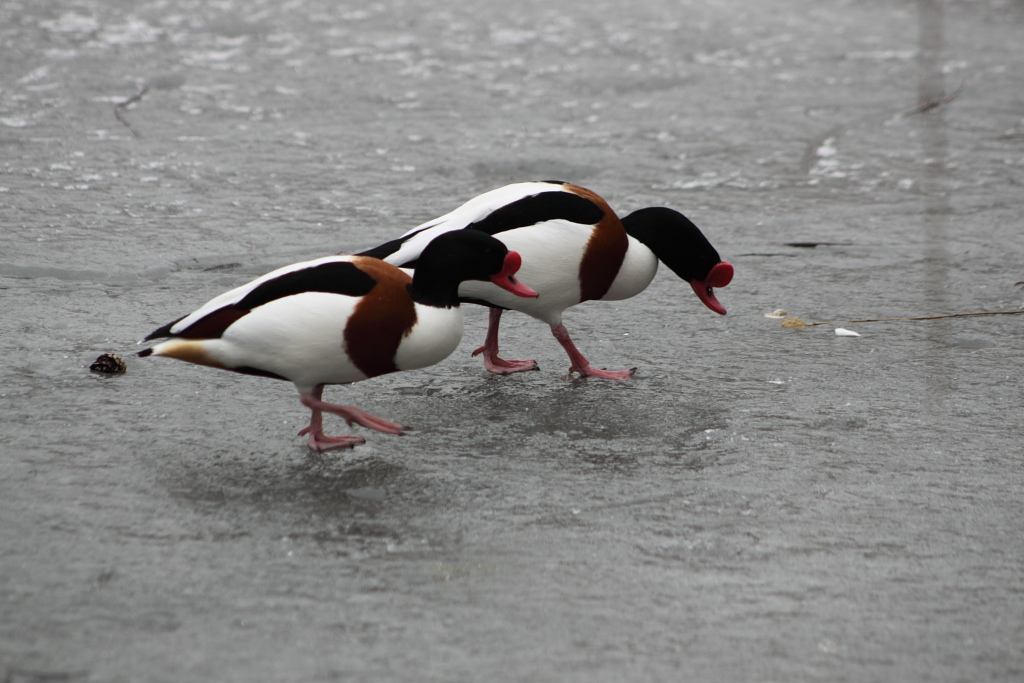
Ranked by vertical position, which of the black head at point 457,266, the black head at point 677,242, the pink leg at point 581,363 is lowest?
the pink leg at point 581,363

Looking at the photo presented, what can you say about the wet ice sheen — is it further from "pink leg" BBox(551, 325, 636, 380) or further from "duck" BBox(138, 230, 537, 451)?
"duck" BBox(138, 230, 537, 451)

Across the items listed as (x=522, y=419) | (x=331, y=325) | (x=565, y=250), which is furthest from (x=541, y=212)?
(x=331, y=325)

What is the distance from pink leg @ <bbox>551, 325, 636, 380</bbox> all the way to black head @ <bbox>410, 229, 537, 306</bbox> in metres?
0.43

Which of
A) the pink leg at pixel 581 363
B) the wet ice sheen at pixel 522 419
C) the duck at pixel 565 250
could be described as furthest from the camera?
the pink leg at pixel 581 363

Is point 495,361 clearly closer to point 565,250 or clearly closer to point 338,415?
point 565,250

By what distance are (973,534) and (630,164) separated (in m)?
3.85

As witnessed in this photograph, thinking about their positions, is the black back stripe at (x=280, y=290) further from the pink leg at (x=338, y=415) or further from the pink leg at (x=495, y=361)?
the pink leg at (x=495, y=361)

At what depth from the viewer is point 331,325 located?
2775 mm

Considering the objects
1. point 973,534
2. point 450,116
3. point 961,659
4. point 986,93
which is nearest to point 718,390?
point 973,534

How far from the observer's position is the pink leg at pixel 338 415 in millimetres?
2932

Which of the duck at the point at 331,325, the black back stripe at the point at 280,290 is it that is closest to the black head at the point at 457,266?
the duck at the point at 331,325

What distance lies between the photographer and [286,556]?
7.97ft

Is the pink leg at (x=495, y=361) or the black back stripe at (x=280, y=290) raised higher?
the black back stripe at (x=280, y=290)

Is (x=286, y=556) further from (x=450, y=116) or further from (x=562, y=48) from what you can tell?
(x=562, y=48)
